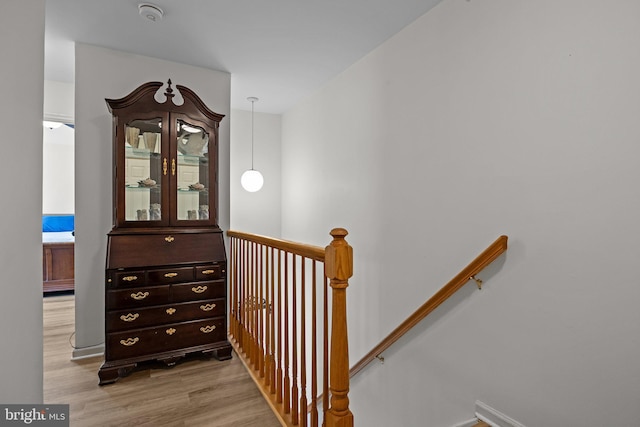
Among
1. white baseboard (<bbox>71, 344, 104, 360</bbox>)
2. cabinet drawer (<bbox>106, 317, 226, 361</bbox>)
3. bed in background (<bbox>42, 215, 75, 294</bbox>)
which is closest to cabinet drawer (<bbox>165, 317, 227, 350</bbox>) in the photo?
cabinet drawer (<bbox>106, 317, 226, 361</bbox>)

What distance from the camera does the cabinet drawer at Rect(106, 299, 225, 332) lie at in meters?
2.19

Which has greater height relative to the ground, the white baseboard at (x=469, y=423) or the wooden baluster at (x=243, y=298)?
the wooden baluster at (x=243, y=298)

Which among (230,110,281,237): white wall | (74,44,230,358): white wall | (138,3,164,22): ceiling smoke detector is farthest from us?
(230,110,281,237): white wall

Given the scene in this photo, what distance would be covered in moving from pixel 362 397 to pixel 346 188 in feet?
6.18

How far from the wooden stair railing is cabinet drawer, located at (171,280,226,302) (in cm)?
21

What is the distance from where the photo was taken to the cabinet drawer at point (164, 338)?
2.18 m

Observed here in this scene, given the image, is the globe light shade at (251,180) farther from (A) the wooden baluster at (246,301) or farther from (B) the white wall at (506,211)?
(B) the white wall at (506,211)

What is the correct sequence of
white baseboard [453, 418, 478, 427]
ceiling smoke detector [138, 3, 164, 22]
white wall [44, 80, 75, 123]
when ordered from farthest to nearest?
white wall [44, 80, 75, 123] → ceiling smoke detector [138, 3, 164, 22] → white baseboard [453, 418, 478, 427]

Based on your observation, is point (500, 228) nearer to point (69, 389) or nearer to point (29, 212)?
point (29, 212)

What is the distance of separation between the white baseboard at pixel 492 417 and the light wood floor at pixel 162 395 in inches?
45.0

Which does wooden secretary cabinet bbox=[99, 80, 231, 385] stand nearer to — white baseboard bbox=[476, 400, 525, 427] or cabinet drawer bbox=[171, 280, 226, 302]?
cabinet drawer bbox=[171, 280, 226, 302]

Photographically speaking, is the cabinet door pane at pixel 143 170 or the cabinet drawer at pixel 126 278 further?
the cabinet door pane at pixel 143 170

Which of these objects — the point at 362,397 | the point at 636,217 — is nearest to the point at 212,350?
the point at 362,397
